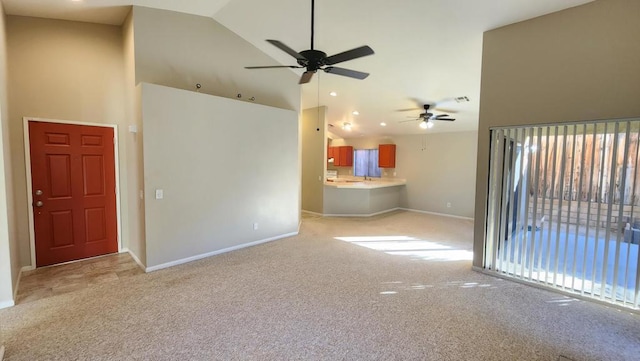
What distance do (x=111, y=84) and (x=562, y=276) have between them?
22.0 feet

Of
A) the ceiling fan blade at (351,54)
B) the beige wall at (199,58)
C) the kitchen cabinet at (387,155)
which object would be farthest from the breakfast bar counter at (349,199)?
the ceiling fan blade at (351,54)

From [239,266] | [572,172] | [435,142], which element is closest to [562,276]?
[572,172]

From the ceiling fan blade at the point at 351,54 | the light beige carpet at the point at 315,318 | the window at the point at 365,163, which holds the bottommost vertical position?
the light beige carpet at the point at 315,318

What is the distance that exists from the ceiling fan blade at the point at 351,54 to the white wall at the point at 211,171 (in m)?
2.19

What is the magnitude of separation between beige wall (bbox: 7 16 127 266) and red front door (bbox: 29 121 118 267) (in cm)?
14

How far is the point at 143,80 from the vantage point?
3.92m

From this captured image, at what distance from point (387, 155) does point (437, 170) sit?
1.60 m

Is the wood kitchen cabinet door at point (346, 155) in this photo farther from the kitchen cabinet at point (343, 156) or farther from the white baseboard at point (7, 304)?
the white baseboard at point (7, 304)

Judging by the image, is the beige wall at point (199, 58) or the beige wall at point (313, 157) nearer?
the beige wall at point (199, 58)

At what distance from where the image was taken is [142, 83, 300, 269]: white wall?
384 centimetres

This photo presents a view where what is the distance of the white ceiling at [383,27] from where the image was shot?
11.1 ft

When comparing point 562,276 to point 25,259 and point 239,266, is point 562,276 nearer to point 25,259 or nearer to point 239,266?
point 239,266

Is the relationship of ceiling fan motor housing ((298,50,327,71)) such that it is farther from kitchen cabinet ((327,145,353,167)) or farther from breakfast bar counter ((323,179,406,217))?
kitchen cabinet ((327,145,353,167))

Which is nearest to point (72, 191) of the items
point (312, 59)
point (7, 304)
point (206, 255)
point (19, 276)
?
point (19, 276)
